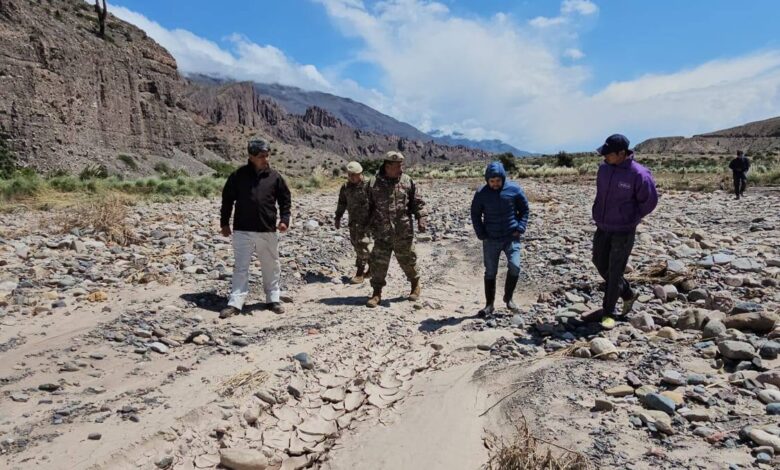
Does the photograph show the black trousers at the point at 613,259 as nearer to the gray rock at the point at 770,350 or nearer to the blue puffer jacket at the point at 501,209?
the blue puffer jacket at the point at 501,209

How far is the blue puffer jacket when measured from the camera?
565cm

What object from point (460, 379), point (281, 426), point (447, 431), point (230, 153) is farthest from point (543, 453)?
point (230, 153)

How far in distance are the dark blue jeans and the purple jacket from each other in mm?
1023

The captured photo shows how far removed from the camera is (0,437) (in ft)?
10.5

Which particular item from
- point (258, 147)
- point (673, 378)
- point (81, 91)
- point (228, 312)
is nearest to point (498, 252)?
point (673, 378)

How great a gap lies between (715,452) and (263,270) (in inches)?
183

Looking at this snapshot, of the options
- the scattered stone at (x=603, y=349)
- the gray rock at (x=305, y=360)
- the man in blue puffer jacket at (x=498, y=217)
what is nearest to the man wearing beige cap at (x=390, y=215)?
the man in blue puffer jacket at (x=498, y=217)

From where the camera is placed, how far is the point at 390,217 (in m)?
6.46

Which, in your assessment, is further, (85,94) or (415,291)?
(85,94)

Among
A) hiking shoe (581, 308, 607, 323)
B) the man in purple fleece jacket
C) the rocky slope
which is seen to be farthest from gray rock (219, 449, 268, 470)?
the man in purple fleece jacket

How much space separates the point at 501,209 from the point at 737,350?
250 cm

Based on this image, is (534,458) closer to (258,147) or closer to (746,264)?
(258,147)

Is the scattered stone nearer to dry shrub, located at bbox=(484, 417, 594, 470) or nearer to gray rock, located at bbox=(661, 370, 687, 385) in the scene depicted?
gray rock, located at bbox=(661, 370, 687, 385)

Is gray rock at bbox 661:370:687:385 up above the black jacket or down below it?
below
